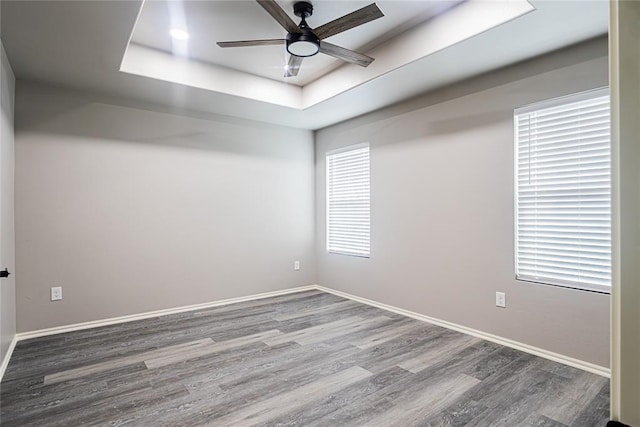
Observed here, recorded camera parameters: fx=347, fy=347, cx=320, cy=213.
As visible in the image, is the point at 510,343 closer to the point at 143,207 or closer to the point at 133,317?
the point at 133,317

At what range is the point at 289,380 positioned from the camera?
243 cm

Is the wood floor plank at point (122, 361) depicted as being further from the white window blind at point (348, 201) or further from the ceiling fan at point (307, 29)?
the ceiling fan at point (307, 29)

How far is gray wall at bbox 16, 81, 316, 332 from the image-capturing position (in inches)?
130

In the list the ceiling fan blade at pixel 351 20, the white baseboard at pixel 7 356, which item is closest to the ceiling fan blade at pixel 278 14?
the ceiling fan blade at pixel 351 20

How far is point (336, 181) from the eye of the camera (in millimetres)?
5035

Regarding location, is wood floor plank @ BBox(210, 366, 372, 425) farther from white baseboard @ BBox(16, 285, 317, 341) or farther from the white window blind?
white baseboard @ BBox(16, 285, 317, 341)

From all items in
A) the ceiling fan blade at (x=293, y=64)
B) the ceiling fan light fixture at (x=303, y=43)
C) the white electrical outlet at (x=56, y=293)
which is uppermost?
the ceiling fan blade at (x=293, y=64)

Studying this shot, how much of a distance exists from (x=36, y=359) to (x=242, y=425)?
2.01m

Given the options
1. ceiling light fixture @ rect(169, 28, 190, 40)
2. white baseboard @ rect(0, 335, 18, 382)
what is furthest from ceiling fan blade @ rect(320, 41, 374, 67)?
white baseboard @ rect(0, 335, 18, 382)

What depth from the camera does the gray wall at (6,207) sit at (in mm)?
2582

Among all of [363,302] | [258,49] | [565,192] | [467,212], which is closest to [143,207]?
[258,49]

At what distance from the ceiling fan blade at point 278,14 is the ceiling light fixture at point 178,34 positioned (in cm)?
116

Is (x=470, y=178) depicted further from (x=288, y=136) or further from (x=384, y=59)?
(x=288, y=136)

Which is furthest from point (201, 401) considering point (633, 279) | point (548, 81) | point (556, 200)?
point (548, 81)
